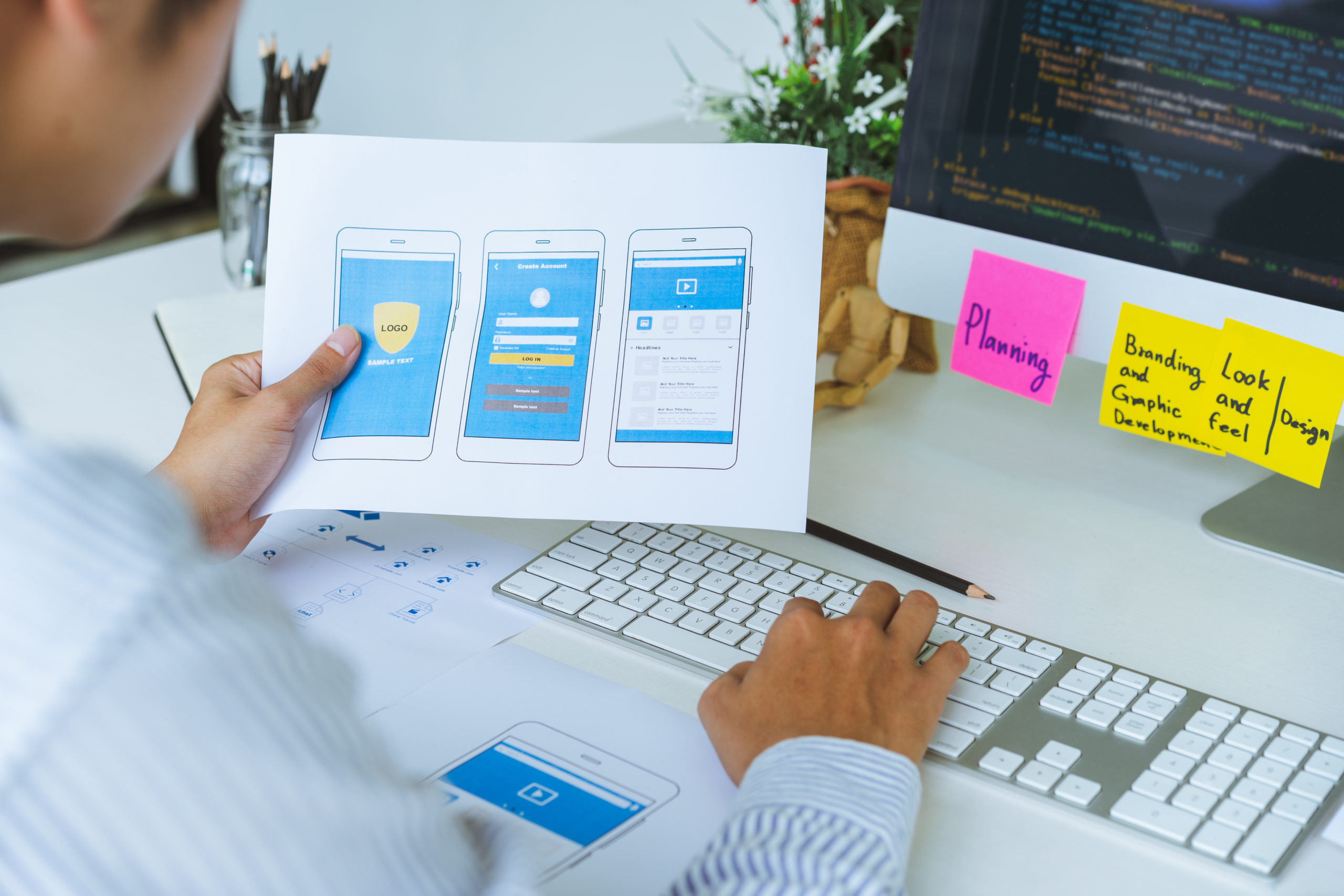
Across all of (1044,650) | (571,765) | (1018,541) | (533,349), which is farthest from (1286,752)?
(533,349)

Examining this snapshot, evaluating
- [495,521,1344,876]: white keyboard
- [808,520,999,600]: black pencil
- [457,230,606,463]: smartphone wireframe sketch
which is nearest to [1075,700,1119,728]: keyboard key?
[495,521,1344,876]: white keyboard

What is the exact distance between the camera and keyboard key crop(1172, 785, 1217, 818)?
50 cm

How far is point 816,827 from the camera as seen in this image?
0.43 metres

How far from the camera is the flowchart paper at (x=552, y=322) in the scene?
0.67 metres

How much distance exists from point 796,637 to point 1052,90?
437mm

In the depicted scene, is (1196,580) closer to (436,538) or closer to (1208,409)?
(1208,409)

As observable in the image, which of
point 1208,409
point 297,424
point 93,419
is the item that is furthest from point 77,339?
point 1208,409

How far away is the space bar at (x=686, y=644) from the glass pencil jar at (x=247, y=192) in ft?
2.35

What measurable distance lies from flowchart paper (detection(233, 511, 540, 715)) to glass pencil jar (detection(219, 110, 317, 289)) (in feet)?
1.61

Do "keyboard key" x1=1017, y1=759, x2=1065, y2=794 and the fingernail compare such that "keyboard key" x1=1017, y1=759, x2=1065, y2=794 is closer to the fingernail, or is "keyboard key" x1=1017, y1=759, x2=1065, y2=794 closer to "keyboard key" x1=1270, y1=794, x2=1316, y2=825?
"keyboard key" x1=1270, y1=794, x2=1316, y2=825

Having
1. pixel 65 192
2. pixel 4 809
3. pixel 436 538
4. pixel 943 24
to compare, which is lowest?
pixel 436 538

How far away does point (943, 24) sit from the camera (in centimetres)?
78

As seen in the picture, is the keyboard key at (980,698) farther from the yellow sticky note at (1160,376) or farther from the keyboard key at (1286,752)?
the yellow sticky note at (1160,376)

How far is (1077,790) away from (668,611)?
0.24 meters
